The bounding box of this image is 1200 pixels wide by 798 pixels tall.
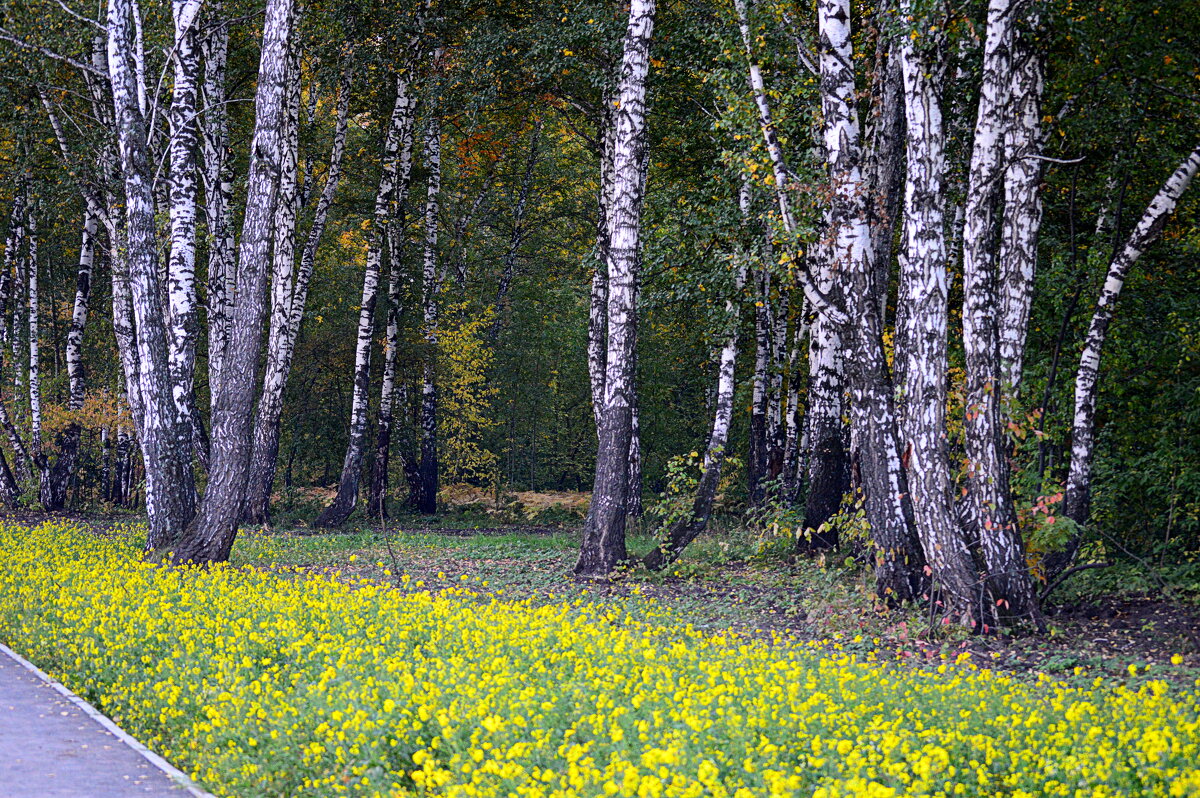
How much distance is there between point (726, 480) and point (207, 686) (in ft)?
64.3

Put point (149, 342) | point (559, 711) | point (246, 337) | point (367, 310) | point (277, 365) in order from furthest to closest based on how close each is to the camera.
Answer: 1. point (367, 310)
2. point (277, 365)
3. point (149, 342)
4. point (246, 337)
5. point (559, 711)

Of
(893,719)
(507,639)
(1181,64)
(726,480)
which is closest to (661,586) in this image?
(507,639)

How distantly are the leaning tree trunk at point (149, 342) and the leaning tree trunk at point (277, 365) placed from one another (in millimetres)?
4229

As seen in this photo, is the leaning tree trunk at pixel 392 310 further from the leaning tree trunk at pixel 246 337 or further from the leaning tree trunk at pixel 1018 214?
the leaning tree trunk at pixel 1018 214

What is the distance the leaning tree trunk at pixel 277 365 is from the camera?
745 inches

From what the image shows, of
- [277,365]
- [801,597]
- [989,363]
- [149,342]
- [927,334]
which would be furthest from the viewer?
[277,365]

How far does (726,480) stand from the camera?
1006 inches

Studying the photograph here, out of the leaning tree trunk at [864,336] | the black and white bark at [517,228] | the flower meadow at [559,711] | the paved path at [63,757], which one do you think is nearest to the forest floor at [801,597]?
the leaning tree trunk at [864,336]

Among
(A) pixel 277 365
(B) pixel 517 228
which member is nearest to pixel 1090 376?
(A) pixel 277 365

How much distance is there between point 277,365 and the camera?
747 inches

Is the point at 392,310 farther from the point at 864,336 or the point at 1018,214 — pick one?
the point at 1018,214

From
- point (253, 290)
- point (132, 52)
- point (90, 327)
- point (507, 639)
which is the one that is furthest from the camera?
point (90, 327)

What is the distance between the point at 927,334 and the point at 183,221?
410 inches

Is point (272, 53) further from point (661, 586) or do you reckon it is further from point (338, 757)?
point (338, 757)
